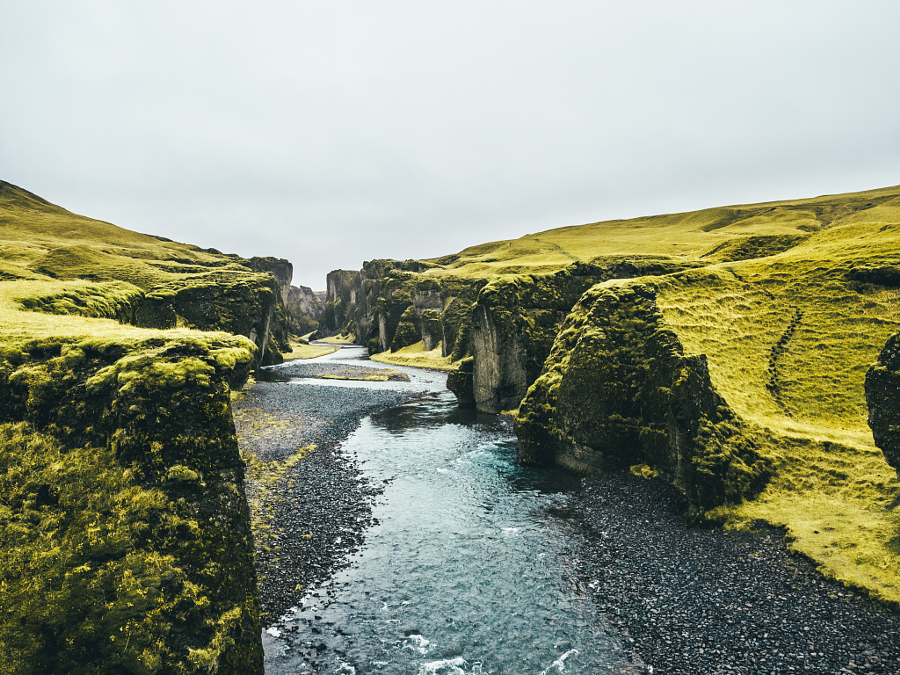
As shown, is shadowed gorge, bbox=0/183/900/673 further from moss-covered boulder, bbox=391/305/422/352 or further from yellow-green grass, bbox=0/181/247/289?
moss-covered boulder, bbox=391/305/422/352

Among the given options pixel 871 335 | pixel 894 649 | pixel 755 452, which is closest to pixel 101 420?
pixel 894 649

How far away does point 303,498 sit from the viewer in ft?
83.6

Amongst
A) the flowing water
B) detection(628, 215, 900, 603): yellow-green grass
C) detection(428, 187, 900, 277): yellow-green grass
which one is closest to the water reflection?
the flowing water

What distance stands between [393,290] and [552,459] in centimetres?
9469

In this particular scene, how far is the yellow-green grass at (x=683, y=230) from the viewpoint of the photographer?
369ft

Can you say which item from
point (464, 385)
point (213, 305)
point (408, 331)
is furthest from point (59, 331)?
point (408, 331)

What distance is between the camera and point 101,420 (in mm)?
12039

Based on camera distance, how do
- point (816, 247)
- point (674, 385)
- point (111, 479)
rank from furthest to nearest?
point (816, 247), point (674, 385), point (111, 479)

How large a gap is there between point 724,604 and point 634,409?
550 inches

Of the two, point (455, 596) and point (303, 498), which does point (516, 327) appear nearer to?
point (303, 498)

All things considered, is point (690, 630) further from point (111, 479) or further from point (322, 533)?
point (111, 479)

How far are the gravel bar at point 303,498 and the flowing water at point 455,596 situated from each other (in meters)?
0.95

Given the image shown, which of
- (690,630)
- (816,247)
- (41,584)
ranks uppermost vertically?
(816,247)

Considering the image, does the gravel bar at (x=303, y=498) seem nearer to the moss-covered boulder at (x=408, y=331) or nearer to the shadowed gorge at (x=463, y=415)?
the shadowed gorge at (x=463, y=415)
